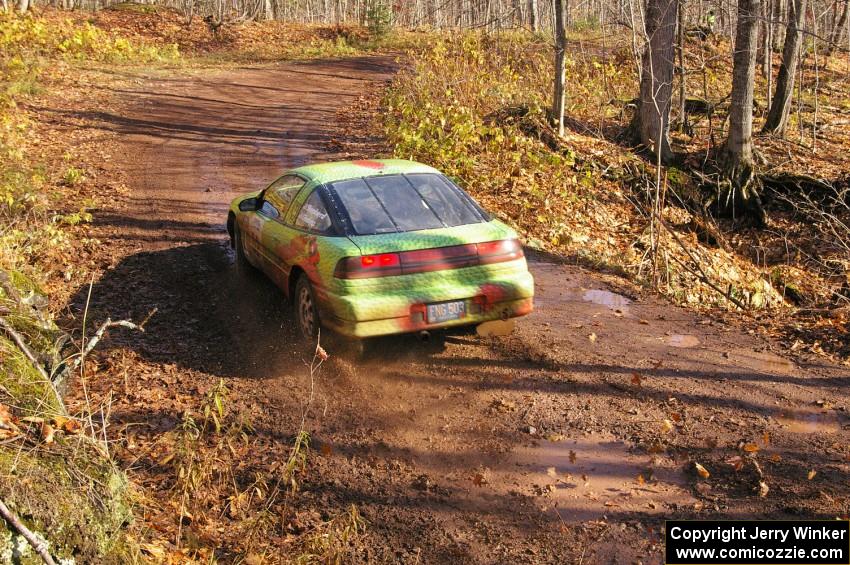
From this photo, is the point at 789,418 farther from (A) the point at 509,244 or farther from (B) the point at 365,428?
(B) the point at 365,428

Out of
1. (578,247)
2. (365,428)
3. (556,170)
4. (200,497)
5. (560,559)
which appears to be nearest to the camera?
(560,559)

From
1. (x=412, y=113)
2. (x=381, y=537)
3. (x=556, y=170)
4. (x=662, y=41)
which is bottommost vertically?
(x=381, y=537)

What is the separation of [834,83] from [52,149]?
22348mm

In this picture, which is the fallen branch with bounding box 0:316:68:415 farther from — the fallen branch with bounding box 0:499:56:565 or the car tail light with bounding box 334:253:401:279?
the car tail light with bounding box 334:253:401:279

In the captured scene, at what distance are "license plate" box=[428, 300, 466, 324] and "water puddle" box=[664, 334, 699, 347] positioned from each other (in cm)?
248

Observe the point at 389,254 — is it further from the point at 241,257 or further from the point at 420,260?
the point at 241,257

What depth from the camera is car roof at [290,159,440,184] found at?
728cm

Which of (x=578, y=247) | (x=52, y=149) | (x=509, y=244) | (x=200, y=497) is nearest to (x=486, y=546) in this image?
(x=200, y=497)

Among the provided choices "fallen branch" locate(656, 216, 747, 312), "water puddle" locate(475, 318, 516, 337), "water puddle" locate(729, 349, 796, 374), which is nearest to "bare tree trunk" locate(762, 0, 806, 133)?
"fallen branch" locate(656, 216, 747, 312)

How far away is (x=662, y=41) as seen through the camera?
1466cm

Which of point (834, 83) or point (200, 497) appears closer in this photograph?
point (200, 497)

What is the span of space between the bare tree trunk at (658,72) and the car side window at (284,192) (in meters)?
8.30

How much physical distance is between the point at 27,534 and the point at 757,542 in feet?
13.6

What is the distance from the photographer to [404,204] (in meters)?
6.89
